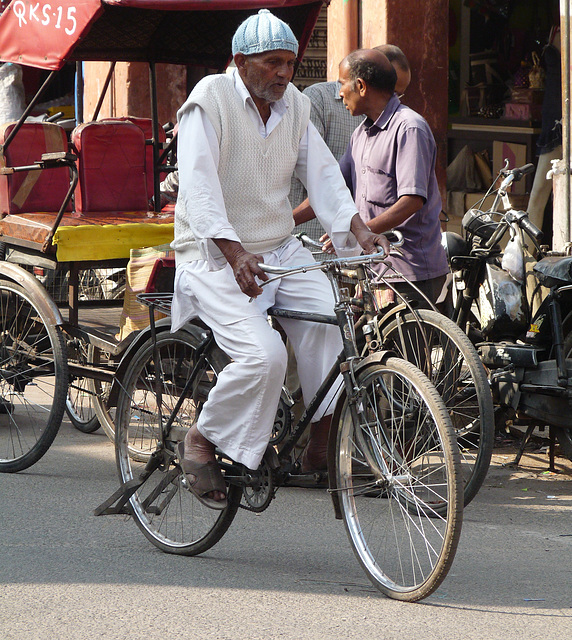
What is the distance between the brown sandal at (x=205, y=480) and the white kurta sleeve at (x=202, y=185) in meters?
0.71

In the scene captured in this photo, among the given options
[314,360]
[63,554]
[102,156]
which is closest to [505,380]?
[314,360]

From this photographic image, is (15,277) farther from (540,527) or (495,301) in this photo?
(540,527)

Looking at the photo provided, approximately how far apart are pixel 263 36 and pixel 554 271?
192 cm

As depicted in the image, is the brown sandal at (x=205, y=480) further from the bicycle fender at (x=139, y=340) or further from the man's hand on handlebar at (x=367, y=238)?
the man's hand on handlebar at (x=367, y=238)

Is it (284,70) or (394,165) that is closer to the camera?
(284,70)

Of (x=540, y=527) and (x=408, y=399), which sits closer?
(x=408, y=399)

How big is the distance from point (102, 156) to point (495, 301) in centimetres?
268

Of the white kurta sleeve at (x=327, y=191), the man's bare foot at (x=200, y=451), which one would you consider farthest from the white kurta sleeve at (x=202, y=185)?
the man's bare foot at (x=200, y=451)

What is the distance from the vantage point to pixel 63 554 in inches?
155

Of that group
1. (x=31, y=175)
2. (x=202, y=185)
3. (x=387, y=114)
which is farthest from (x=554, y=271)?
(x=31, y=175)

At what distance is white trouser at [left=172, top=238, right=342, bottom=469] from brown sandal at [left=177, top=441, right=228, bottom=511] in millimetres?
94

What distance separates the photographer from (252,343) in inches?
141

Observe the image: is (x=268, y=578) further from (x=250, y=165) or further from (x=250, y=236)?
(x=250, y=165)

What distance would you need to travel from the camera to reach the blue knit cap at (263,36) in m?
3.65
